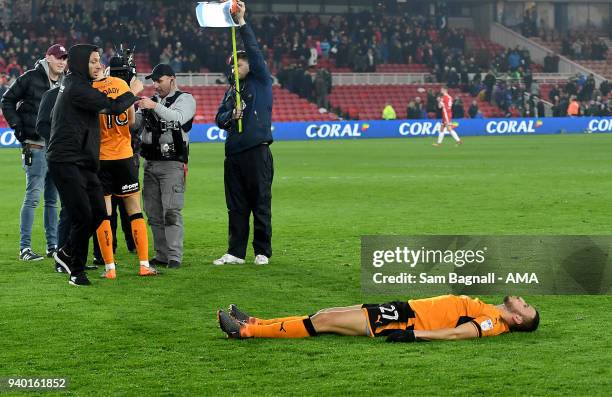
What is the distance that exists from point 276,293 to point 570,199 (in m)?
9.04

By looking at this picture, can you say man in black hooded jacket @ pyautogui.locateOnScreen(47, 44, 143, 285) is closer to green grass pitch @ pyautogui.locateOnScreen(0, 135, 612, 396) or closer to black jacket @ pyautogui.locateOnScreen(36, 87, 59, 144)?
green grass pitch @ pyautogui.locateOnScreen(0, 135, 612, 396)

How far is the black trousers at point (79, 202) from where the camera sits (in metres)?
9.44

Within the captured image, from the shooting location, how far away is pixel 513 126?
148 ft

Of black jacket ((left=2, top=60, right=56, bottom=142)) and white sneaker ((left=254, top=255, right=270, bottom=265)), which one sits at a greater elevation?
black jacket ((left=2, top=60, right=56, bottom=142))

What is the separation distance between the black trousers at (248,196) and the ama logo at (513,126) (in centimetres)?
3448

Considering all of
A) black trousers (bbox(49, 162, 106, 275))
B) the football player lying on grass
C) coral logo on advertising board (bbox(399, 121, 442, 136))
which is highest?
black trousers (bbox(49, 162, 106, 275))

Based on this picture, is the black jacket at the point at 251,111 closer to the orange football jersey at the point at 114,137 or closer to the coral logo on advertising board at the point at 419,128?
the orange football jersey at the point at 114,137

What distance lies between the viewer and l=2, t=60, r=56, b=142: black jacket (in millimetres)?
11203

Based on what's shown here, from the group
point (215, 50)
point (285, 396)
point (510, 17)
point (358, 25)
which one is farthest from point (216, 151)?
point (510, 17)

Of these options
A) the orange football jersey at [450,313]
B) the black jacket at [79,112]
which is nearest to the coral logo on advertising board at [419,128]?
the black jacket at [79,112]

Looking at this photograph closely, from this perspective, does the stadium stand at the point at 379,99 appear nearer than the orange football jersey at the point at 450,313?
No

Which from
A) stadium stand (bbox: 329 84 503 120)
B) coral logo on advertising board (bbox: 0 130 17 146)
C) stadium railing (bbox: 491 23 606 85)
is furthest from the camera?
stadium railing (bbox: 491 23 606 85)

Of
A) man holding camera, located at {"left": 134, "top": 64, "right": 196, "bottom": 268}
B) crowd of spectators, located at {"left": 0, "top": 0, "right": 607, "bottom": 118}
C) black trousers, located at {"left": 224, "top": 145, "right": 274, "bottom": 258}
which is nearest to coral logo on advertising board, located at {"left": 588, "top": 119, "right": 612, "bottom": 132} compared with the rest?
crowd of spectators, located at {"left": 0, "top": 0, "right": 607, "bottom": 118}

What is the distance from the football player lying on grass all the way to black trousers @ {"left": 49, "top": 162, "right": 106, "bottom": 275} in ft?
8.57
